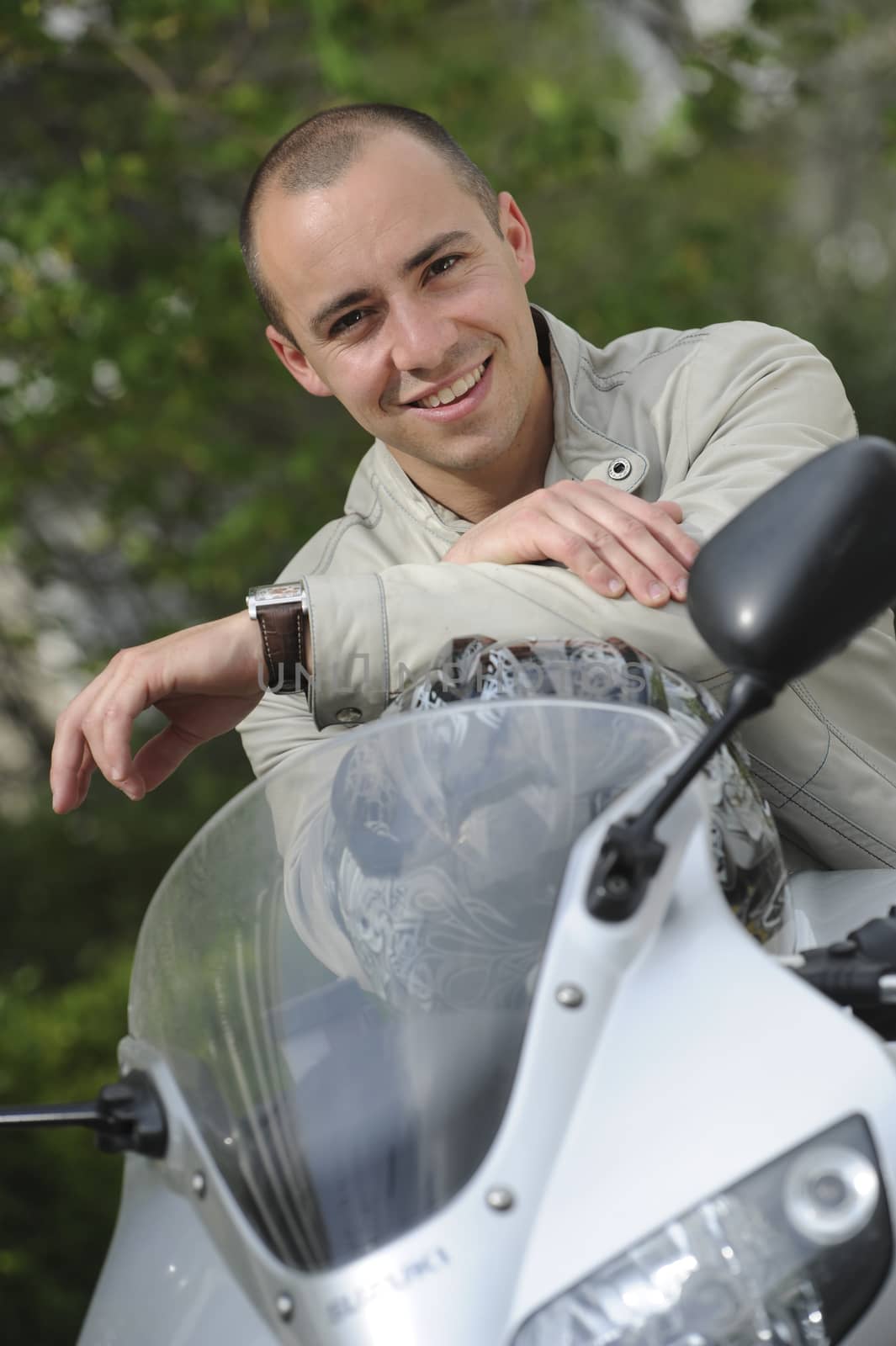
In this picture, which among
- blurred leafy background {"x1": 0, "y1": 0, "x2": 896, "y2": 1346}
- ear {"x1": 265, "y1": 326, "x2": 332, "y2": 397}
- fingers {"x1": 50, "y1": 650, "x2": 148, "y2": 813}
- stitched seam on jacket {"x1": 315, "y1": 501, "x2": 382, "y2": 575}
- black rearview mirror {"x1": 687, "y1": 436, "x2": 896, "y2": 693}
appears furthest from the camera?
blurred leafy background {"x1": 0, "y1": 0, "x2": 896, "y2": 1346}

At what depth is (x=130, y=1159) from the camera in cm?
138

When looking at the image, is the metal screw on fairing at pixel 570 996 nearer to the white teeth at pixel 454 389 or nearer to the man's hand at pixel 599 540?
the man's hand at pixel 599 540

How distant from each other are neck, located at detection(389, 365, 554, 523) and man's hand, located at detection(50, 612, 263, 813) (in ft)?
2.71

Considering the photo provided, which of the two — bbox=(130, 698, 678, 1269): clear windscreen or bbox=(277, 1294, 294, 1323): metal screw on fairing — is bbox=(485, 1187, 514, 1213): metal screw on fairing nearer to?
bbox=(130, 698, 678, 1269): clear windscreen

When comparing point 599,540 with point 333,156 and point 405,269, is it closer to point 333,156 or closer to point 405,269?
point 405,269

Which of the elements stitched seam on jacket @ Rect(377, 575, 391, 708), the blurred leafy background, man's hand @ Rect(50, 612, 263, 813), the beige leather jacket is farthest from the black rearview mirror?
the blurred leafy background

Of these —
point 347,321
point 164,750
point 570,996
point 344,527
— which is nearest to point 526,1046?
point 570,996

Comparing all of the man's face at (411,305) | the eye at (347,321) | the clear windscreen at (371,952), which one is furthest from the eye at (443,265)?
the clear windscreen at (371,952)

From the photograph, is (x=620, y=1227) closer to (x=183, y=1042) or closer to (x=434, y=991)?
(x=434, y=991)

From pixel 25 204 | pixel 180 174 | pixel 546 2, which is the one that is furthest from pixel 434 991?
pixel 546 2

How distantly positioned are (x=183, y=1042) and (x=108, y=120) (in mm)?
5865

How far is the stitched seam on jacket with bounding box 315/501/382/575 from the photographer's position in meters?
2.53

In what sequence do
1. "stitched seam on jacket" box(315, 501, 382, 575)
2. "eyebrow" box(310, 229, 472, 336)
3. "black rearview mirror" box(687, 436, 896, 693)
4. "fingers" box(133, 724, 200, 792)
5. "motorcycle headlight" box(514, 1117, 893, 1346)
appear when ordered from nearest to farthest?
"motorcycle headlight" box(514, 1117, 893, 1346), "black rearview mirror" box(687, 436, 896, 693), "fingers" box(133, 724, 200, 792), "eyebrow" box(310, 229, 472, 336), "stitched seam on jacket" box(315, 501, 382, 575)

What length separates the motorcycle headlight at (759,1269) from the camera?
0.95 meters
